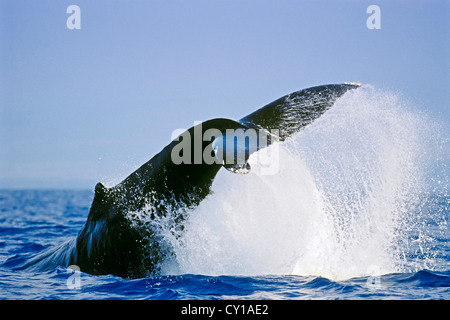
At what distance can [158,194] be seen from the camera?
5.80 metres

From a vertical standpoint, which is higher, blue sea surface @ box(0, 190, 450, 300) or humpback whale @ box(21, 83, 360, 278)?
humpback whale @ box(21, 83, 360, 278)

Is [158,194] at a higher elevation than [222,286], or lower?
higher

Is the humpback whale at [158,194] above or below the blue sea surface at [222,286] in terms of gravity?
above

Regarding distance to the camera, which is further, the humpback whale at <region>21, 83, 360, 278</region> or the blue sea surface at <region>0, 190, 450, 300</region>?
the blue sea surface at <region>0, 190, 450, 300</region>

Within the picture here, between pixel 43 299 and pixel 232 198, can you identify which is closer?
pixel 43 299

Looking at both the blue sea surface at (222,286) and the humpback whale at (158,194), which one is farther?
the blue sea surface at (222,286)

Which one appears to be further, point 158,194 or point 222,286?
point 222,286

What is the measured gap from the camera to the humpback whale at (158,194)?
5.37 meters

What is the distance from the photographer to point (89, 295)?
5824 millimetres

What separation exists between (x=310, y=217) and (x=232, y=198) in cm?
121

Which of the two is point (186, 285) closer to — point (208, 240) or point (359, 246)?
point (208, 240)

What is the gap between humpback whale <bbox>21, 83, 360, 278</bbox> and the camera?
17.6ft
